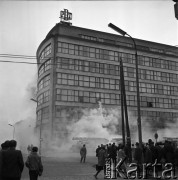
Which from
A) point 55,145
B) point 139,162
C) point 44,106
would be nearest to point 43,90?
point 44,106

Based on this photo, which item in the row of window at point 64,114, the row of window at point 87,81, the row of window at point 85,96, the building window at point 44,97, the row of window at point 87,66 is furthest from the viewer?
the building window at point 44,97

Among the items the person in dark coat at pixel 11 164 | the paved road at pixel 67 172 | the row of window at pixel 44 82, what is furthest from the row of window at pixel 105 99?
the person in dark coat at pixel 11 164

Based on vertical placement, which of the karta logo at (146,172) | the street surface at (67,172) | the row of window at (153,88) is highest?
the row of window at (153,88)

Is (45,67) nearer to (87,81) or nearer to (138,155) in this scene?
(87,81)

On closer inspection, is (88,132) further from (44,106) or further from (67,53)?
(67,53)

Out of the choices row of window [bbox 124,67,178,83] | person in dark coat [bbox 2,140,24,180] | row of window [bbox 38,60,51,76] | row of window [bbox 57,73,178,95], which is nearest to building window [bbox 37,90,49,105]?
row of window [bbox 57,73,178,95]

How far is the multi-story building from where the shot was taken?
57031 millimetres

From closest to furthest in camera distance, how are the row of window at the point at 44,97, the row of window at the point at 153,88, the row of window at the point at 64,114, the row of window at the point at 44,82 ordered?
the row of window at the point at 64,114 → the row of window at the point at 44,97 → the row of window at the point at 44,82 → the row of window at the point at 153,88

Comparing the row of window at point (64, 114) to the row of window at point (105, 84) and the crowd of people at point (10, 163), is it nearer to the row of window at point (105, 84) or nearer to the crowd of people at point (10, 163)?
the row of window at point (105, 84)

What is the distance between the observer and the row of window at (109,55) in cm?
5969

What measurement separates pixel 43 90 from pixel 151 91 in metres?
25.3

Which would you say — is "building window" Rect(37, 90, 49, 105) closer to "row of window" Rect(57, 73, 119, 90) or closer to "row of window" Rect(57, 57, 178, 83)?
"row of window" Rect(57, 73, 119, 90)

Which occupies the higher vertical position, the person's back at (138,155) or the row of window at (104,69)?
the row of window at (104,69)

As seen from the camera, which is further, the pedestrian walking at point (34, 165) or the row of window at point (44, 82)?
the row of window at point (44, 82)
